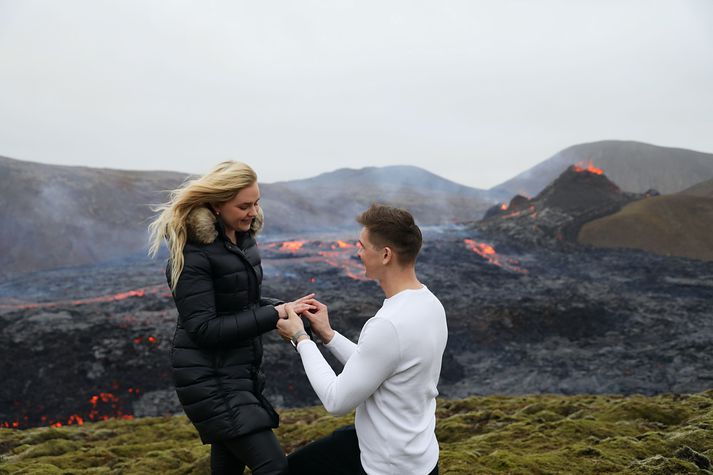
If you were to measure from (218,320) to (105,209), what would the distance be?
41049mm

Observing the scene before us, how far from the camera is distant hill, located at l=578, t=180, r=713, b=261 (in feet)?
106

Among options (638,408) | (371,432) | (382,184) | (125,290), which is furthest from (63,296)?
(382,184)

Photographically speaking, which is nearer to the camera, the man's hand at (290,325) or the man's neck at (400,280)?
the man's neck at (400,280)

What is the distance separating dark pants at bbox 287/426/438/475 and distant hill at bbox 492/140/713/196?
6596cm

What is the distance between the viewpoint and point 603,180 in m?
44.9

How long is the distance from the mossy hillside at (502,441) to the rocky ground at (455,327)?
4512 mm

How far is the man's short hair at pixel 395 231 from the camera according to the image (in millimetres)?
3240

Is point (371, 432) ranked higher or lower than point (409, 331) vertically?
lower

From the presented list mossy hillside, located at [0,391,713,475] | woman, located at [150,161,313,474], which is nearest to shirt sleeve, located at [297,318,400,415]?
woman, located at [150,161,313,474]

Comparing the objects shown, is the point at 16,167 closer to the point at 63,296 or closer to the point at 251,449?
the point at 63,296

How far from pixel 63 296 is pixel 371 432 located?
86.9 ft

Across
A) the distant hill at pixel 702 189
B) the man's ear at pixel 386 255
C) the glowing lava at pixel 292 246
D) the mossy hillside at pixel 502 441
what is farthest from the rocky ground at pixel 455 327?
the distant hill at pixel 702 189

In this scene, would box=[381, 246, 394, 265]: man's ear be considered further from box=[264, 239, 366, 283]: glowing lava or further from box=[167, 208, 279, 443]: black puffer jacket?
box=[264, 239, 366, 283]: glowing lava

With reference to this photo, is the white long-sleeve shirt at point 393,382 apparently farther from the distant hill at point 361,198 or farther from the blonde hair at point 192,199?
the distant hill at point 361,198
